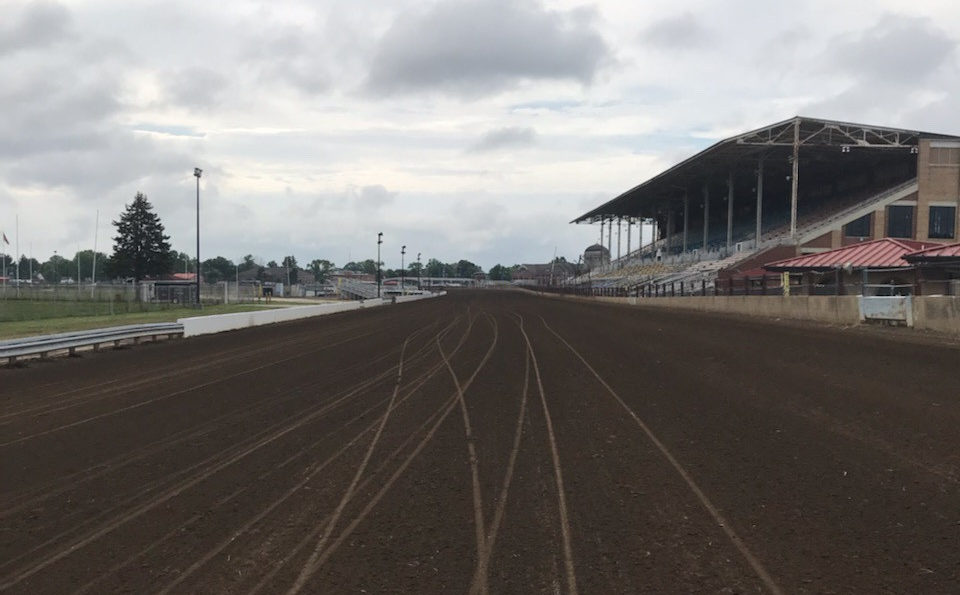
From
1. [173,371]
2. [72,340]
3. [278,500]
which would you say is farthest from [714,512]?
[72,340]

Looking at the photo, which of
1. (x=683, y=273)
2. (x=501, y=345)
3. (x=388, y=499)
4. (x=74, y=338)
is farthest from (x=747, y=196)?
(x=388, y=499)

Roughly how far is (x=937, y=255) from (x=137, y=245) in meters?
84.6

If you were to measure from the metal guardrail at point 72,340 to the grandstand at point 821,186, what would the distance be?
28.8m

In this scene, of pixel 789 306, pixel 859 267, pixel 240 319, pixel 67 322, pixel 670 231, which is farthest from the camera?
pixel 670 231

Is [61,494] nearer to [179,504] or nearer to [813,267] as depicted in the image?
[179,504]

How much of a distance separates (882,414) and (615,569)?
5.91 metres

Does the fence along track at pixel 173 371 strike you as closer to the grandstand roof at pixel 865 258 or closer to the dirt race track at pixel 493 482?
the dirt race track at pixel 493 482

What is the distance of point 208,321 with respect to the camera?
25.4 m

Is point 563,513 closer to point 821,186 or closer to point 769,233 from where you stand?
point 769,233

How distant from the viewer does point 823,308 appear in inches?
850

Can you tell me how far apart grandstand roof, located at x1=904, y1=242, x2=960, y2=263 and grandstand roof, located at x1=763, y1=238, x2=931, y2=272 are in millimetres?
406

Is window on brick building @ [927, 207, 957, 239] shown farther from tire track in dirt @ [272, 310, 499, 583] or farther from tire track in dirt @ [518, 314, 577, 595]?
→ tire track in dirt @ [518, 314, 577, 595]

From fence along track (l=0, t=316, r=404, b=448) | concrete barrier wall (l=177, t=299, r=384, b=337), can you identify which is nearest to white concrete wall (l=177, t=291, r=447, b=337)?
concrete barrier wall (l=177, t=299, r=384, b=337)

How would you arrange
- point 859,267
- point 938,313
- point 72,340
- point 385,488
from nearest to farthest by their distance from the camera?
point 385,488 → point 938,313 → point 72,340 → point 859,267
